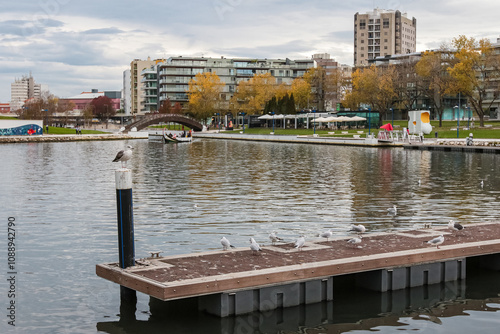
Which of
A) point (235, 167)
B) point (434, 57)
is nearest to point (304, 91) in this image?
point (434, 57)

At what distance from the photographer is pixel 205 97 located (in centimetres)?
16212

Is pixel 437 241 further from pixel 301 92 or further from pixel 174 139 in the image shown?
pixel 301 92

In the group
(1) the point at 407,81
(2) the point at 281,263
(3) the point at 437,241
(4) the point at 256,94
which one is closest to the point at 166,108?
(4) the point at 256,94

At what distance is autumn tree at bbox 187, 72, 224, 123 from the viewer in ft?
526

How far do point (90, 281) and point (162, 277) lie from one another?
4.15 m

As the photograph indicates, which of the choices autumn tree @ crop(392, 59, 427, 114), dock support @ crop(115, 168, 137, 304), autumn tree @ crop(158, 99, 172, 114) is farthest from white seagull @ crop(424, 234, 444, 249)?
autumn tree @ crop(158, 99, 172, 114)

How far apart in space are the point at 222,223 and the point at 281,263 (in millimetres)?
10529

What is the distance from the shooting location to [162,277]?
49.5ft

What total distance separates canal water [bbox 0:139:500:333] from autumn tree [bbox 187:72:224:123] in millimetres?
101712

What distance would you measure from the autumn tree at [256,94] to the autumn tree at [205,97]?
5.46 metres

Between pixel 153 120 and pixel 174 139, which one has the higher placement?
pixel 153 120

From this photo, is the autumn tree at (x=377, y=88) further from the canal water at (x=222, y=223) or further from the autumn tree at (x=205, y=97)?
the canal water at (x=222, y=223)

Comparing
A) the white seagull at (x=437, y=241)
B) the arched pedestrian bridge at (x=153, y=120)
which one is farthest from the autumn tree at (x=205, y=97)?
the white seagull at (x=437, y=241)

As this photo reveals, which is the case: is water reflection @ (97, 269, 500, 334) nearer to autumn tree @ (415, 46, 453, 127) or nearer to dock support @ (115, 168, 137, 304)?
dock support @ (115, 168, 137, 304)
